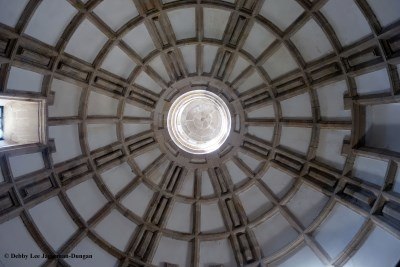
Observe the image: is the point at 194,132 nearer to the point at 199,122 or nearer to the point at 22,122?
the point at 199,122

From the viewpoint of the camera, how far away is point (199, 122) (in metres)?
24.6

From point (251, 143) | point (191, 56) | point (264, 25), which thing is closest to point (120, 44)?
point (191, 56)

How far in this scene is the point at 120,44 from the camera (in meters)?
20.5

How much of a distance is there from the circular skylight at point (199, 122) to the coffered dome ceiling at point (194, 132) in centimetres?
49

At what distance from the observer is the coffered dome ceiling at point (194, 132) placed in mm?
18359

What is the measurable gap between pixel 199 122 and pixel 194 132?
2.04ft

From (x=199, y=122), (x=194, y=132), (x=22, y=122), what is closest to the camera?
(x=22, y=122)

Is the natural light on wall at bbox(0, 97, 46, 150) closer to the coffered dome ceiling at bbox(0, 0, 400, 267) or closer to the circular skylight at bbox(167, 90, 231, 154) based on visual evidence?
the coffered dome ceiling at bbox(0, 0, 400, 267)

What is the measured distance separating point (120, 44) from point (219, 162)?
24.7 feet

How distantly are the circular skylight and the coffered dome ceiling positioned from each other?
1.60 feet

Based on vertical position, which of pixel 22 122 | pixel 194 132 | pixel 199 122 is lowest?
pixel 22 122

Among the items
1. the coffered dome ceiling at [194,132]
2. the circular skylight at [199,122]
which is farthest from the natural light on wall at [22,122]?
the circular skylight at [199,122]

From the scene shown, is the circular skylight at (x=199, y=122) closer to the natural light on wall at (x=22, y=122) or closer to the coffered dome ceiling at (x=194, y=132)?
the coffered dome ceiling at (x=194, y=132)

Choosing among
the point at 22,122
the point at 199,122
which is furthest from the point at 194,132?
the point at 22,122
